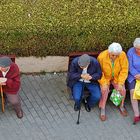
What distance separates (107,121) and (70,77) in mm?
1007

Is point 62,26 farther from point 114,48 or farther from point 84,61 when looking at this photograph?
point 114,48

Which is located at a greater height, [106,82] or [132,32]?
[132,32]

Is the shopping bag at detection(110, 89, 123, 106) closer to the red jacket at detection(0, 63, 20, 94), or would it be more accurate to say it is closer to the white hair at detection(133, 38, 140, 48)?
the white hair at detection(133, 38, 140, 48)

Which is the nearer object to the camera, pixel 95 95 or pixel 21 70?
pixel 95 95

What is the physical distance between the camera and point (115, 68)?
29.0 ft

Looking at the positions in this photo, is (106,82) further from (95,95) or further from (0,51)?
(0,51)

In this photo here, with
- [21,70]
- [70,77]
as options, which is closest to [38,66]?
[21,70]

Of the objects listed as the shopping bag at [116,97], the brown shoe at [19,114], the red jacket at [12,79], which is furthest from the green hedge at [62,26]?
the brown shoe at [19,114]

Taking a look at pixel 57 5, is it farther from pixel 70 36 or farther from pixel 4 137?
pixel 4 137

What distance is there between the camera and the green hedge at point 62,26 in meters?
9.06

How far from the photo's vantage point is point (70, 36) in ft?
30.1

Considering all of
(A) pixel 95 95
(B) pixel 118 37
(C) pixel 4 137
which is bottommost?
(C) pixel 4 137

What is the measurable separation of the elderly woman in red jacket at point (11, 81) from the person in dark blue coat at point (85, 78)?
0.92 meters

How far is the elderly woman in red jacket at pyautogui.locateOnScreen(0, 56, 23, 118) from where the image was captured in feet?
26.9
